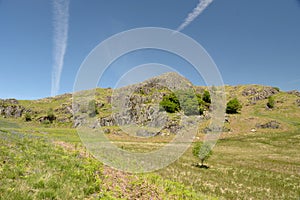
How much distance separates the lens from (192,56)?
15.2 meters

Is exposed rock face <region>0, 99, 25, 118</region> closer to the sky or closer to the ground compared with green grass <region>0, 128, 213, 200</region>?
closer to the sky

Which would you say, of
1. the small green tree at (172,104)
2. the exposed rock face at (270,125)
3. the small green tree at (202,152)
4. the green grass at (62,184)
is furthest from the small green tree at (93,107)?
the exposed rock face at (270,125)

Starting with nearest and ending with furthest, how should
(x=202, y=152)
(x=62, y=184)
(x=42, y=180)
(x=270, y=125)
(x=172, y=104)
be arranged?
(x=42, y=180), (x=62, y=184), (x=202, y=152), (x=172, y=104), (x=270, y=125)

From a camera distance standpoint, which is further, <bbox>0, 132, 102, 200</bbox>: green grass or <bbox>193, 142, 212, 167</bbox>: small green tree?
<bbox>193, 142, 212, 167</bbox>: small green tree

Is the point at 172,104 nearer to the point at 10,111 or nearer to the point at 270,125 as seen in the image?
the point at 270,125

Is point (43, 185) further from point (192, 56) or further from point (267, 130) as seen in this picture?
point (267, 130)

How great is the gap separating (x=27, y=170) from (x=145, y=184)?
21.9 ft

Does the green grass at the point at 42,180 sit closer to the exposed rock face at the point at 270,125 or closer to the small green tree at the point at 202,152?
the small green tree at the point at 202,152

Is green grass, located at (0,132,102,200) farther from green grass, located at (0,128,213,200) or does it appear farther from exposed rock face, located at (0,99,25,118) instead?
exposed rock face, located at (0,99,25,118)

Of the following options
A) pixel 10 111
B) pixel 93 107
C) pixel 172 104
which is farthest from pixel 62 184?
pixel 10 111

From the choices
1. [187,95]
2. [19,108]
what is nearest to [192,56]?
[187,95]

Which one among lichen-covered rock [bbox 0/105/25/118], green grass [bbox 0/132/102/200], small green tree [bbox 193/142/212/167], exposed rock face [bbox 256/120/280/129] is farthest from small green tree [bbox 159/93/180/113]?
lichen-covered rock [bbox 0/105/25/118]

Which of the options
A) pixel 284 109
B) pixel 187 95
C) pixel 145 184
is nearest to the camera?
pixel 145 184

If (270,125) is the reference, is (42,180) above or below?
below
